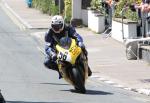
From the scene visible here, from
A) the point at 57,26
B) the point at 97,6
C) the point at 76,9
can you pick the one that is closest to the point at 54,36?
the point at 57,26

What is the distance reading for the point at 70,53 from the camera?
14.5 meters

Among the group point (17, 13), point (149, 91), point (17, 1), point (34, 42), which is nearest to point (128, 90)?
point (149, 91)

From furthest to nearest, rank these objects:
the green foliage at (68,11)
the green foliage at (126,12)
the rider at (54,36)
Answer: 1. the green foliage at (68,11)
2. the green foliage at (126,12)
3. the rider at (54,36)

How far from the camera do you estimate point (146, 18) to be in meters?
22.8

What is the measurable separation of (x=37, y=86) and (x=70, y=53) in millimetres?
1814

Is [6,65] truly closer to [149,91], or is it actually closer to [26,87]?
[26,87]

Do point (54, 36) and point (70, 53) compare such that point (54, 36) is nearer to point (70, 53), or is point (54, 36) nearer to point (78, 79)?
point (70, 53)

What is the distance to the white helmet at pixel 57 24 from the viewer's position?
1491cm

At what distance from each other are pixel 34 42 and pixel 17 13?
17.0m

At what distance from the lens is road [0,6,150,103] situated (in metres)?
13.7

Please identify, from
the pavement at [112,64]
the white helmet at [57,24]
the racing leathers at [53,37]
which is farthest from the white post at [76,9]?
the white helmet at [57,24]

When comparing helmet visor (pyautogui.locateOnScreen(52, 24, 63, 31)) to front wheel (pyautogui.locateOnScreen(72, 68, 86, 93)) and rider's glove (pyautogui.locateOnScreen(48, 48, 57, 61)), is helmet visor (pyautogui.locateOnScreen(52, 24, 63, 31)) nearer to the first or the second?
rider's glove (pyautogui.locateOnScreen(48, 48, 57, 61))

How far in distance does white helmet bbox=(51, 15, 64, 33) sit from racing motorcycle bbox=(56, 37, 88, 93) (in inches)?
14.2

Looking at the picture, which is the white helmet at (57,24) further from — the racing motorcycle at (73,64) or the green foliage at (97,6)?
the green foliage at (97,6)
